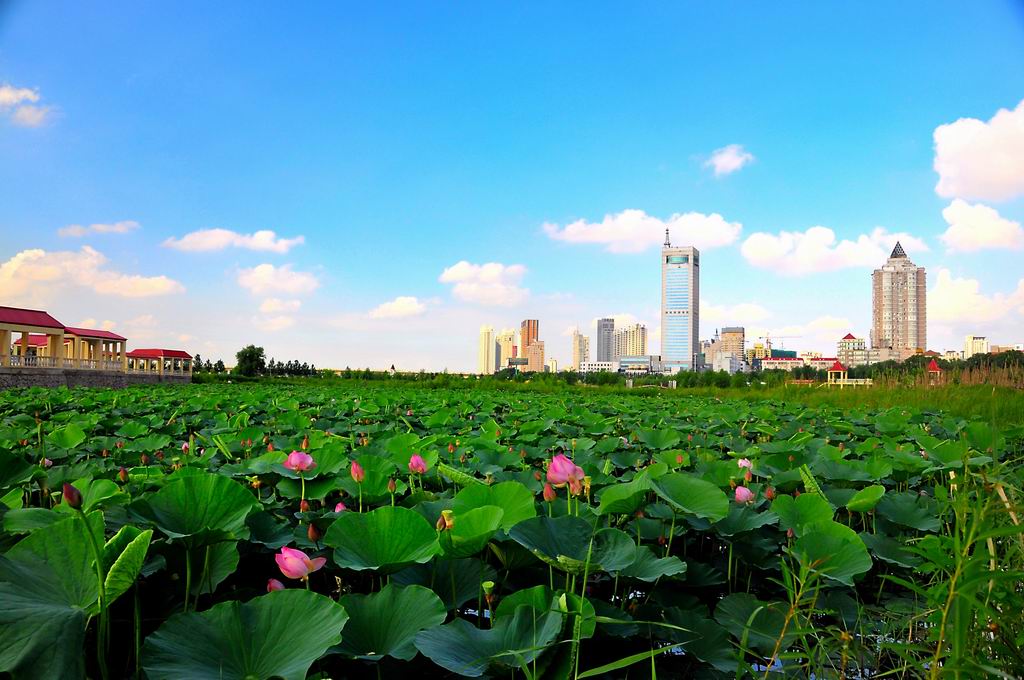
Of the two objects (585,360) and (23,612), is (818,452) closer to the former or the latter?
(23,612)

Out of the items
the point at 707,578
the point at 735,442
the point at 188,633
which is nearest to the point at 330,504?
the point at 188,633

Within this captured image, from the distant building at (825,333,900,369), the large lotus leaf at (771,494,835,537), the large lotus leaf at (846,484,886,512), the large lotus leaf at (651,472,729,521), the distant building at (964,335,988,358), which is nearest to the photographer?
the large lotus leaf at (651,472,729,521)

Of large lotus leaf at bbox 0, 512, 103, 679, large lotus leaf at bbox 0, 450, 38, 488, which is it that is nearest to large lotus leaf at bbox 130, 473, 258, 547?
large lotus leaf at bbox 0, 512, 103, 679

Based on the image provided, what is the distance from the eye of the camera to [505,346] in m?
96.8

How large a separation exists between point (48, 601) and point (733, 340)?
139 meters

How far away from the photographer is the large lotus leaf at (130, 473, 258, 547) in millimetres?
907

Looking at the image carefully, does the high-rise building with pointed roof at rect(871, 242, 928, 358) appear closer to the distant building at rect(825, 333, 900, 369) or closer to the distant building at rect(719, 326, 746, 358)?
the distant building at rect(825, 333, 900, 369)

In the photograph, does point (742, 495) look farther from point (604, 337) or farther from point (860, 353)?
point (604, 337)

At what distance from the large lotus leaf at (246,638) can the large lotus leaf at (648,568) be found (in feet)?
1.47

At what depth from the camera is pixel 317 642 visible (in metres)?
0.70

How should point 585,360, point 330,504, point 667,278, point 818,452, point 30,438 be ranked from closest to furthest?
point 330,504 → point 818,452 → point 30,438 → point 667,278 → point 585,360

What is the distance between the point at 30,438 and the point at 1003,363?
15.3m

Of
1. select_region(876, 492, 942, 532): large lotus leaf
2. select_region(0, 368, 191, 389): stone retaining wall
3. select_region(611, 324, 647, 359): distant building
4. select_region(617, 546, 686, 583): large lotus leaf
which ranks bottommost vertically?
select_region(0, 368, 191, 389): stone retaining wall

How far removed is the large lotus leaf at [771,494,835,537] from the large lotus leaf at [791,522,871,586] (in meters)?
0.15
